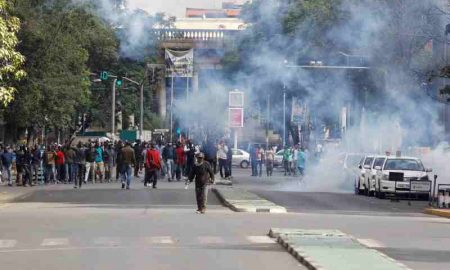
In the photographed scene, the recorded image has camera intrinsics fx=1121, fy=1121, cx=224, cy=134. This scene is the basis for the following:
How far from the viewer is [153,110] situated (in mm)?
97188

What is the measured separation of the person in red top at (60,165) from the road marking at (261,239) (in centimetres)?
2815

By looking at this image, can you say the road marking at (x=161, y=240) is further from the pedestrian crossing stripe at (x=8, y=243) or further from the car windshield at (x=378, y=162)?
the car windshield at (x=378, y=162)

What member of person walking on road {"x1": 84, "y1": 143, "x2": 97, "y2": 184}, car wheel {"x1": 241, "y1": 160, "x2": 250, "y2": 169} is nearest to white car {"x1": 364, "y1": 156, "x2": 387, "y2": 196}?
person walking on road {"x1": 84, "y1": 143, "x2": 97, "y2": 184}

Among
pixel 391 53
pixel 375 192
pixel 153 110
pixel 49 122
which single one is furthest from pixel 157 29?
pixel 153 110

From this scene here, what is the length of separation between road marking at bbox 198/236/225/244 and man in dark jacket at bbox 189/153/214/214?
7.41 meters

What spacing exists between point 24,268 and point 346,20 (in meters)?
46.8

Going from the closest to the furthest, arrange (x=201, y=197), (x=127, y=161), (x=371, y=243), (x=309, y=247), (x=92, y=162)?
(x=309, y=247) → (x=371, y=243) → (x=201, y=197) → (x=127, y=161) → (x=92, y=162)

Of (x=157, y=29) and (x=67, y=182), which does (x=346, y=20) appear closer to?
(x=157, y=29)

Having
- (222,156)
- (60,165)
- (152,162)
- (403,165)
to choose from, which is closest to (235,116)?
(222,156)

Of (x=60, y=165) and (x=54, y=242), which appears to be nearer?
(x=54, y=242)

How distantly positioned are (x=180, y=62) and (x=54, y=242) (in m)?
40.0

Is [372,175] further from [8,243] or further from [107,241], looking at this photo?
[8,243]

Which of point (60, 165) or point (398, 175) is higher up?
point (398, 175)

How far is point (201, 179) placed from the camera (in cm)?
2994
